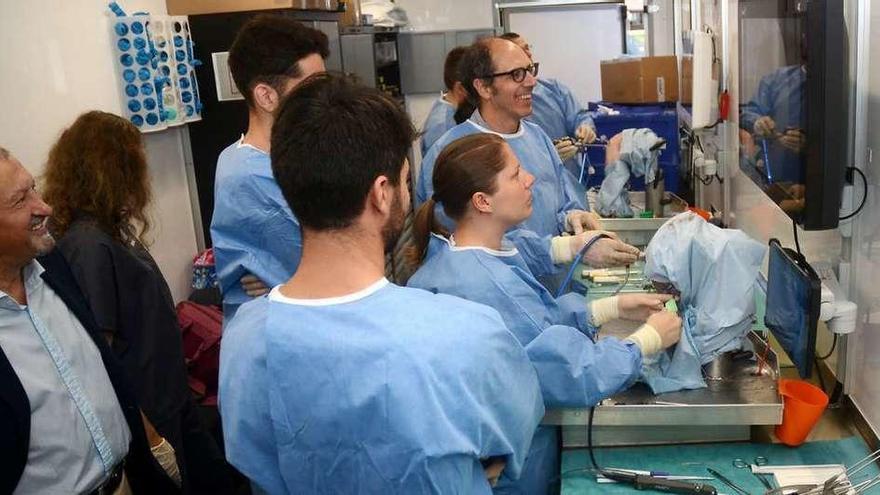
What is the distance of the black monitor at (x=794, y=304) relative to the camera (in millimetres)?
1387

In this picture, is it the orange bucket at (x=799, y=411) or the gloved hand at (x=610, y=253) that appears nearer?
the orange bucket at (x=799, y=411)

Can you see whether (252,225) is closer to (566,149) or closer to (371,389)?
(371,389)

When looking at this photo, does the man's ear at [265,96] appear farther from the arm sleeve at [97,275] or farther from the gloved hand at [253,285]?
the arm sleeve at [97,275]

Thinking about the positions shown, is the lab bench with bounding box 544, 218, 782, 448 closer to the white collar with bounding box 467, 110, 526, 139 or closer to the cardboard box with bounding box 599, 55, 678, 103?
the white collar with bounding box 467, 110, 526, 139

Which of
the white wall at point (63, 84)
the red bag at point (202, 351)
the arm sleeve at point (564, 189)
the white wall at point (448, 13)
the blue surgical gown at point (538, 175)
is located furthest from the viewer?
the white wall at point (448, 13)

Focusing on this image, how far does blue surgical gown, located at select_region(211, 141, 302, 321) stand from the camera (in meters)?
1.90

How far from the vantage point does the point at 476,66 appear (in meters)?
2.61

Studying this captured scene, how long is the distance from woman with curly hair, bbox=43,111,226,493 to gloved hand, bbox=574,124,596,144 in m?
1.94

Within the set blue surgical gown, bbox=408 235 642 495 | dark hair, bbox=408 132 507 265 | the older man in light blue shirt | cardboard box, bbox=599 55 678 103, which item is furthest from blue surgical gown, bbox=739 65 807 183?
cardboard box, bbox=599 55 678 103

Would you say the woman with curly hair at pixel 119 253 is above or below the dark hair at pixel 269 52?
below

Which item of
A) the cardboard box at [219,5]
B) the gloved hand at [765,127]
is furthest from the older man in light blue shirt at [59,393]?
the cardboard box at [219,5]

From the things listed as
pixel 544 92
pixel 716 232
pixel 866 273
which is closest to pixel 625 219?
pixel 544 92

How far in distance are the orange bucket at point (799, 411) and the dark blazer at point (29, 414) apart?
143cm

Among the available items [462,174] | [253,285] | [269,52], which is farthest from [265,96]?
[462,174]
